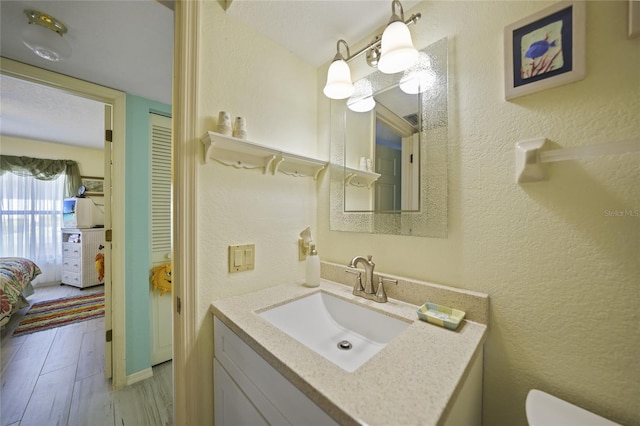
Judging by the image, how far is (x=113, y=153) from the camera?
61.6 inches

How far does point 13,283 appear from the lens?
240cm

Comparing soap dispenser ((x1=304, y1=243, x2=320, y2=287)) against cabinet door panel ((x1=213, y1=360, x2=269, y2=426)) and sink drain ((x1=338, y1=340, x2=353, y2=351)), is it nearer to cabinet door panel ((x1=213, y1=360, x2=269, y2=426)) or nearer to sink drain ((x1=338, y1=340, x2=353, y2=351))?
sink drain ((x1=338, y1=340, x2=353, y2=351))

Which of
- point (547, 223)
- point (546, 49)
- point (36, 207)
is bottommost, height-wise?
point (547, 223)

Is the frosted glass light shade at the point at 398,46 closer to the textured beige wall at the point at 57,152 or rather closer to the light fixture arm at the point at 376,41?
the light fixture arm at the point at 376,41

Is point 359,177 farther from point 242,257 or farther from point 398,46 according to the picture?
point 242,257

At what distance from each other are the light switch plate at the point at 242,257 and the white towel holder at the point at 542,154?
1.00m

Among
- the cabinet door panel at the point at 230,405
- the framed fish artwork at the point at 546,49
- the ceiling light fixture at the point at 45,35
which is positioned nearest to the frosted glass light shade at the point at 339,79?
the framed fish artwork at the point at 546,49

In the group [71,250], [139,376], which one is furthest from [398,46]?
[71,250]

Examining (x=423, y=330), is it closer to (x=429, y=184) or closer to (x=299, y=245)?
(x=429, y=184)

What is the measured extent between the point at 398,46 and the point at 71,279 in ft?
17.8

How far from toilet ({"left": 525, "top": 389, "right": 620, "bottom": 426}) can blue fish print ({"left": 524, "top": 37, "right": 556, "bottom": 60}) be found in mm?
928

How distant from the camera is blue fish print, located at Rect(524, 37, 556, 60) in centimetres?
63

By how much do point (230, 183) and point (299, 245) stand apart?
0.47 metres

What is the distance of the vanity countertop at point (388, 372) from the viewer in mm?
400
